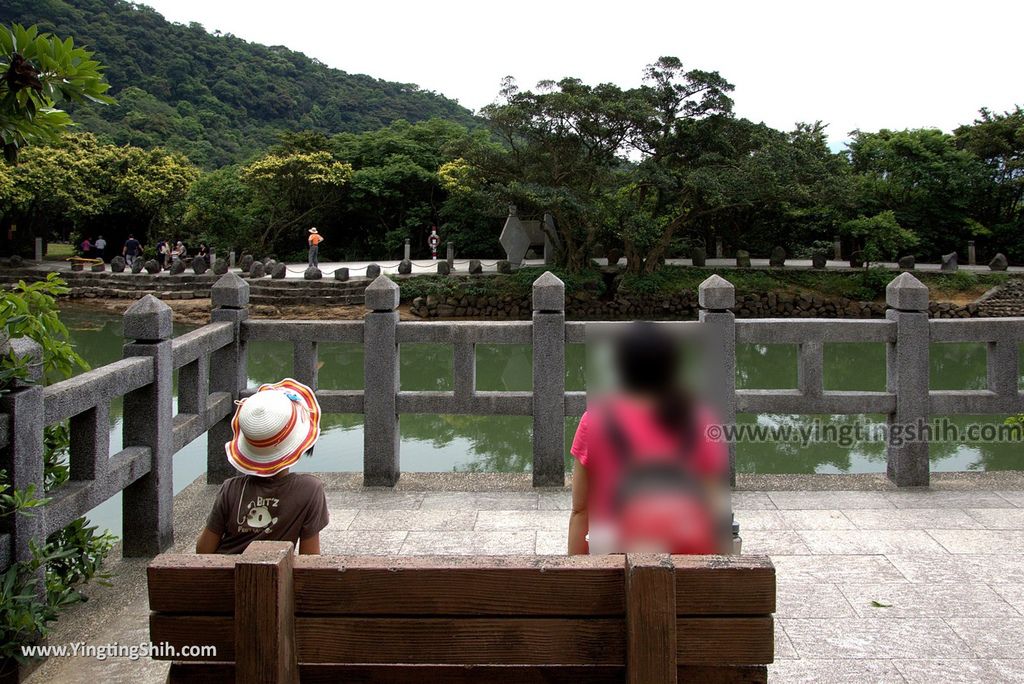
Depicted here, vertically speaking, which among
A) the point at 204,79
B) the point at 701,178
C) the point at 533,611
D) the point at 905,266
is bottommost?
the point at 533,611

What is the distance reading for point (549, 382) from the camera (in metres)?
5.48

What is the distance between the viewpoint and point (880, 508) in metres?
5.08

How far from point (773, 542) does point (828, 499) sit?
0.94 metres

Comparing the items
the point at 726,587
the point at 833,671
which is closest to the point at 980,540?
the point at 833,671

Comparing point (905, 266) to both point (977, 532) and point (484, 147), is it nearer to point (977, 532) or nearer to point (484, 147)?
point (484, 147)

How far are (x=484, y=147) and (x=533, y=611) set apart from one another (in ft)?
77.1

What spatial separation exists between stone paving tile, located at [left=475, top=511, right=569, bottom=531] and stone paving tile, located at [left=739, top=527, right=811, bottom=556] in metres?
0.92

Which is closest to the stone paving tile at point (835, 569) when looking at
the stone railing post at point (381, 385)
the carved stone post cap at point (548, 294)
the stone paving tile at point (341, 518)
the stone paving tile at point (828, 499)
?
the stone paving tile at point (828, 499)

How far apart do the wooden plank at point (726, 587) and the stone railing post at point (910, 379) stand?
13.7 feet

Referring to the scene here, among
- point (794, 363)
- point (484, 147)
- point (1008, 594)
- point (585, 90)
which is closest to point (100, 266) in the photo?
A: point (484, 147)

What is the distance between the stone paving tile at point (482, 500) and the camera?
16.9ft

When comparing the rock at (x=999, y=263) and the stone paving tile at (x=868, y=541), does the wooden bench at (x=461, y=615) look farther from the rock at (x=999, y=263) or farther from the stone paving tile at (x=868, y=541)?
the rock at (x=999, y=263)

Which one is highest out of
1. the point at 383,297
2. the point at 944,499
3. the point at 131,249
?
the point at 131,249

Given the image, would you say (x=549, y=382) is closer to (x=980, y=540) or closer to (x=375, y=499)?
(x=375, y=499)
